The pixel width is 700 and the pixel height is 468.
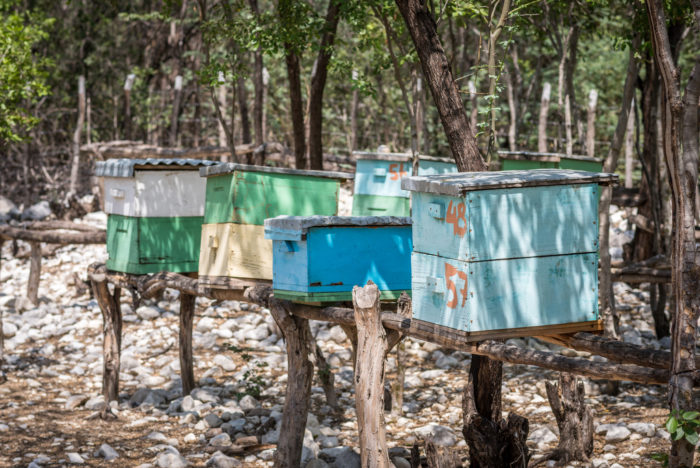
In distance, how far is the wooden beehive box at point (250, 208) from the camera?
7.06m

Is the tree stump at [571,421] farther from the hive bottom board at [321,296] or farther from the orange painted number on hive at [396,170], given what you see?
the orange painted number on hive at [396,170]

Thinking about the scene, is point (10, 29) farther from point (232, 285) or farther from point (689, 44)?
point (689, 44)

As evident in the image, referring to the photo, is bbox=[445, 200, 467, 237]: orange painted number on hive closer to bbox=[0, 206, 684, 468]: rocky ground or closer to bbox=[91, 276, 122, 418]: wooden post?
bbox=[0, 206, 684, 468]: rocky ground

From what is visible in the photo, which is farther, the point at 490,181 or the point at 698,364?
the point at 490,181

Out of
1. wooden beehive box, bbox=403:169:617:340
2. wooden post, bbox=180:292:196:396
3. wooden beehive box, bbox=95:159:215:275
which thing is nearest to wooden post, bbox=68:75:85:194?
wooden post, bbox=180:292:196:396

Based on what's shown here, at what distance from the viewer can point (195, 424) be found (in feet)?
29.9

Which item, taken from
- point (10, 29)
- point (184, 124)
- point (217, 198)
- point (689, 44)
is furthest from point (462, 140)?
point (184, 124)

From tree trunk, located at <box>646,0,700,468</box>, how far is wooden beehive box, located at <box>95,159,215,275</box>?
539cm

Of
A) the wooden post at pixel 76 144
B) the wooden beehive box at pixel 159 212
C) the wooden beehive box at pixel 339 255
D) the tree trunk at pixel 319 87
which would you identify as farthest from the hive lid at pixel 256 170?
the wooden post at pixel 76 144

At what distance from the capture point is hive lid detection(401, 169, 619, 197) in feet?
14.9

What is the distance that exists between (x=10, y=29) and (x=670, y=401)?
32.8ft

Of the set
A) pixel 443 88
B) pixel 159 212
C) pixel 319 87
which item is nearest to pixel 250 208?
pixel 159 212

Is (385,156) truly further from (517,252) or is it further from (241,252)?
(517,252)

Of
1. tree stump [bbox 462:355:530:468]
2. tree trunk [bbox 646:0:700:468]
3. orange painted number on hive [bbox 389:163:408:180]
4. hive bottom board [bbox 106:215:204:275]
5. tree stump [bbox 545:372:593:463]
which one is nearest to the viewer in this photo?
tree trunk [bbox 646:0:700:468]
